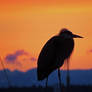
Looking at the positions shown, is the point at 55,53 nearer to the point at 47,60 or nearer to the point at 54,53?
the point at 54,53

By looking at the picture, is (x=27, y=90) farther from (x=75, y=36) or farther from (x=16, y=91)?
(x=75, y=36)

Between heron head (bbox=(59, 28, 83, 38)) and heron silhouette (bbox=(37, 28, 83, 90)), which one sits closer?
heron silhouette (bbox=(37, 28, 83, 90))

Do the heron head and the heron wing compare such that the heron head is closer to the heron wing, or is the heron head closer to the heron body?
the heron body

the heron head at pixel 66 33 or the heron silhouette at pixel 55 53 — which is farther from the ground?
the heron head at pixel 66 33

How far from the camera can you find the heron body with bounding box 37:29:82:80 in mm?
13094

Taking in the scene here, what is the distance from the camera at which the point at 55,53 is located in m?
13.6

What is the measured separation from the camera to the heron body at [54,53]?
516 inches

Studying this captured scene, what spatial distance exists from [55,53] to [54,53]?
0.08m

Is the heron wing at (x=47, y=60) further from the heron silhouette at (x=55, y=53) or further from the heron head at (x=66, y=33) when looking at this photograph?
the heron head at (x=66, y=33)

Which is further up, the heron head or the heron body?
the heron head

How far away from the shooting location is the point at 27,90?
13.3m

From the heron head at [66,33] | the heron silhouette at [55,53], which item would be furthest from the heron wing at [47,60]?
the heron head at [66,33]

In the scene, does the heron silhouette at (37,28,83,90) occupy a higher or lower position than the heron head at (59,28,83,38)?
lower

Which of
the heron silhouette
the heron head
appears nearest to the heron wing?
the heron silhouette
